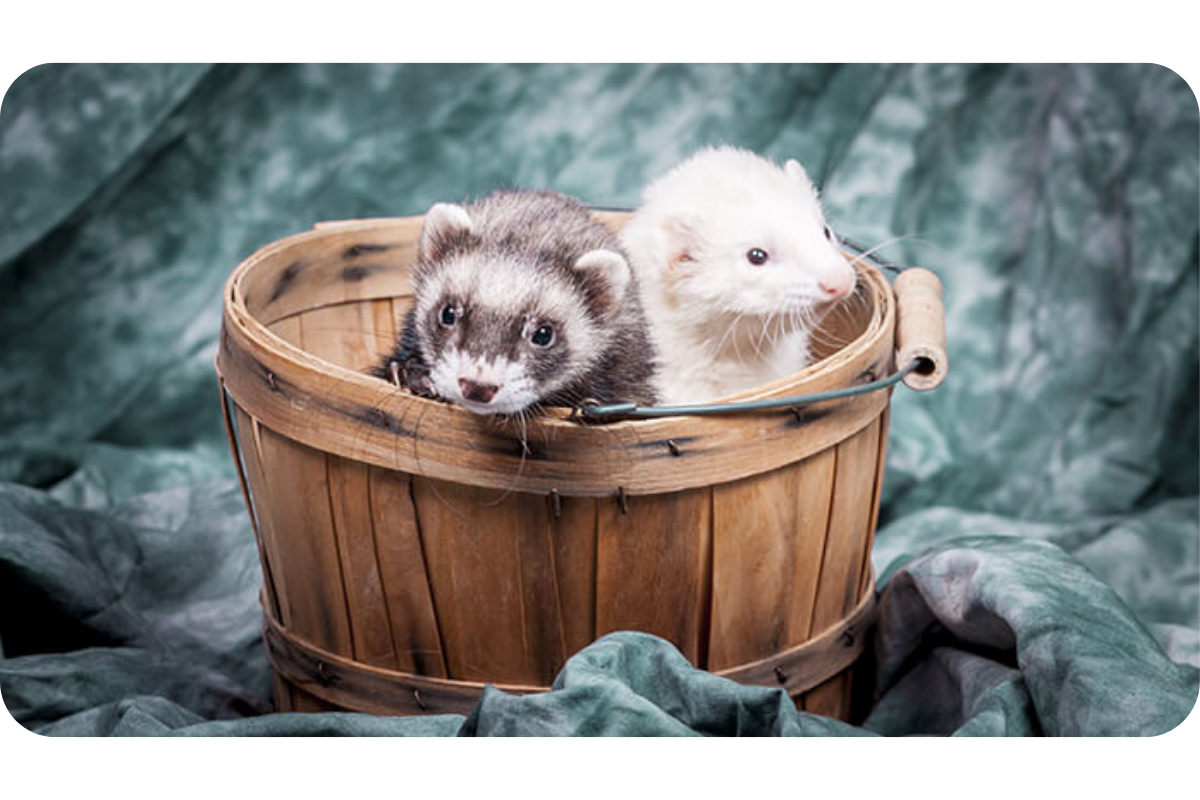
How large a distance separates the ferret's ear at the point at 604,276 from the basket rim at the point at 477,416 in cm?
20

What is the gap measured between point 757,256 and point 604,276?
0.37 metres

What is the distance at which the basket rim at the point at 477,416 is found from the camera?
1.85 m

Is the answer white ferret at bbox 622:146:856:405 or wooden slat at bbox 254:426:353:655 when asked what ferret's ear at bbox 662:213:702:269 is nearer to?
white ferret at bbox 622:146:856:405

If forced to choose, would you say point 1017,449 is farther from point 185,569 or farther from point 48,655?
point 48,655

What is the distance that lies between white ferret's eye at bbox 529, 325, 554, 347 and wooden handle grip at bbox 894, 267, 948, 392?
1.87 feet

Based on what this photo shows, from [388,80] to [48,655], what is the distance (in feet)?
5.22

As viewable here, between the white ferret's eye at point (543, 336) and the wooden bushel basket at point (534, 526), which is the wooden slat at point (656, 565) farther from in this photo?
the white ferret's eye at point (543, 336)

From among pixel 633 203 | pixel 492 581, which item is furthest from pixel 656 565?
pixel 633 203

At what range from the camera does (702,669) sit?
6.71ft

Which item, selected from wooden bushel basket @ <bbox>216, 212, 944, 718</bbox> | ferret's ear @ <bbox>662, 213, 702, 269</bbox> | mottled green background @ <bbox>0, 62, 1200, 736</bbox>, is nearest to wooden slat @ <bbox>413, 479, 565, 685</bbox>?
wooden bushel basket @ <bbox>216, 212, 944, 718</bbox>

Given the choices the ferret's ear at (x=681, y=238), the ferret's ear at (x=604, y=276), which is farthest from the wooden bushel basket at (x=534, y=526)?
the ferret's ear at (x=681, y=238)

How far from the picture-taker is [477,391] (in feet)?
5.75

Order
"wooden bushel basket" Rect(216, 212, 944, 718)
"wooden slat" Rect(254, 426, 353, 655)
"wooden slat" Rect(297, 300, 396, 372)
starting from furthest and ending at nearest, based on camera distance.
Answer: "wooden slat" Rect(297, 300, 396, 372) < "wooden slat" Rect(254, 426, 353, 655) < "wooden bushel basket" Rect(216, 212, 944, 718)

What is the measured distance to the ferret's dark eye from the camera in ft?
7.31
